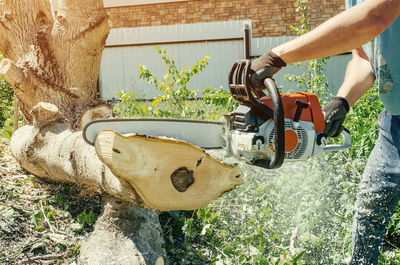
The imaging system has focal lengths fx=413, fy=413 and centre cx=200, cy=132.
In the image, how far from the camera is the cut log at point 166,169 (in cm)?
167

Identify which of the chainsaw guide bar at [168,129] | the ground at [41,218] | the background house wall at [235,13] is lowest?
the ground at [41,218]

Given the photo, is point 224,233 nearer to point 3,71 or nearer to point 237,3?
point 3,71

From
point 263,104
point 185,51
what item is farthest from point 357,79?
point 185,51

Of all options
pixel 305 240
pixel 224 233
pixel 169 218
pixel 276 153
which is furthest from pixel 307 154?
pixel 169 218

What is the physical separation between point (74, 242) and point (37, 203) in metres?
0.51

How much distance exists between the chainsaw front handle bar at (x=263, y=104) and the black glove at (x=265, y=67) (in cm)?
2

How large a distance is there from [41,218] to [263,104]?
5.41 feet

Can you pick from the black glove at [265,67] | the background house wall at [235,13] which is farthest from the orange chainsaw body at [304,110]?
the background house wall at [235,13]

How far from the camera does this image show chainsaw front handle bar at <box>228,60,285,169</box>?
1.69 m

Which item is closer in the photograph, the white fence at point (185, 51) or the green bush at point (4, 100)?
the green bush at point (4, 100)

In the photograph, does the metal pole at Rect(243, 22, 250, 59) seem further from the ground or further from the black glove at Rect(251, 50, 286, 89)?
the black glove at Rect(251, 50, 286, 89)

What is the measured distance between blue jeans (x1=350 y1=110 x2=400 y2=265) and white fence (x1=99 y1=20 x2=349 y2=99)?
6.52m

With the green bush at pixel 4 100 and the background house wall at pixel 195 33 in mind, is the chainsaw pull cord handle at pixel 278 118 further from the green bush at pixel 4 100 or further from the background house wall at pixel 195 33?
the background house wall at pixel 195 33

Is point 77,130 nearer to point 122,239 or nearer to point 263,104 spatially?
point 122,239
